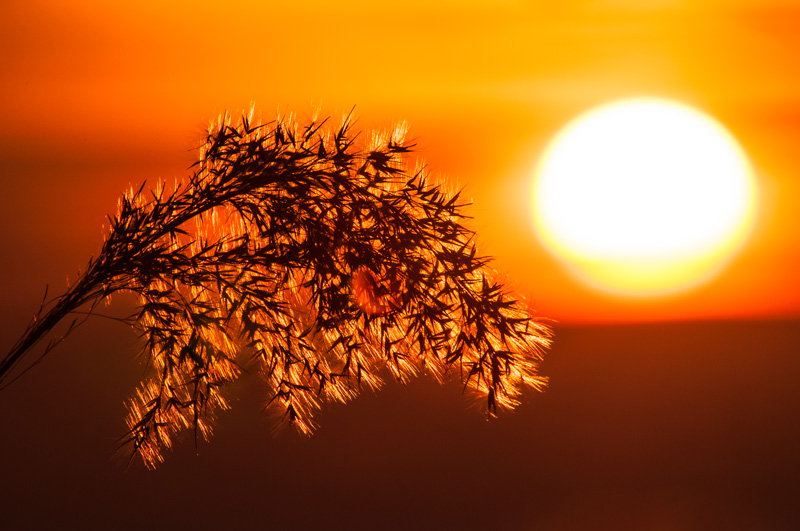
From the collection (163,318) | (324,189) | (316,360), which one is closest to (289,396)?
(316,360)

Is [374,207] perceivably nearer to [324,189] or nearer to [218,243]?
[324,189]

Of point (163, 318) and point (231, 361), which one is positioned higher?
point (163, 318)

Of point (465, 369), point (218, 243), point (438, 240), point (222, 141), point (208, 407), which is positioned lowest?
point (465, 369)

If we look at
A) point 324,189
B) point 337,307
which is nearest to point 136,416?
point 337,307

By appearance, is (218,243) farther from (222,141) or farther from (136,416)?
(136,416)

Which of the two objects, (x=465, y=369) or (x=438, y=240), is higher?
(x=438, y=240)

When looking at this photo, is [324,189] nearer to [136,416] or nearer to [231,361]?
[231,361]

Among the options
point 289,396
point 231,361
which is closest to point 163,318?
point 231,361
